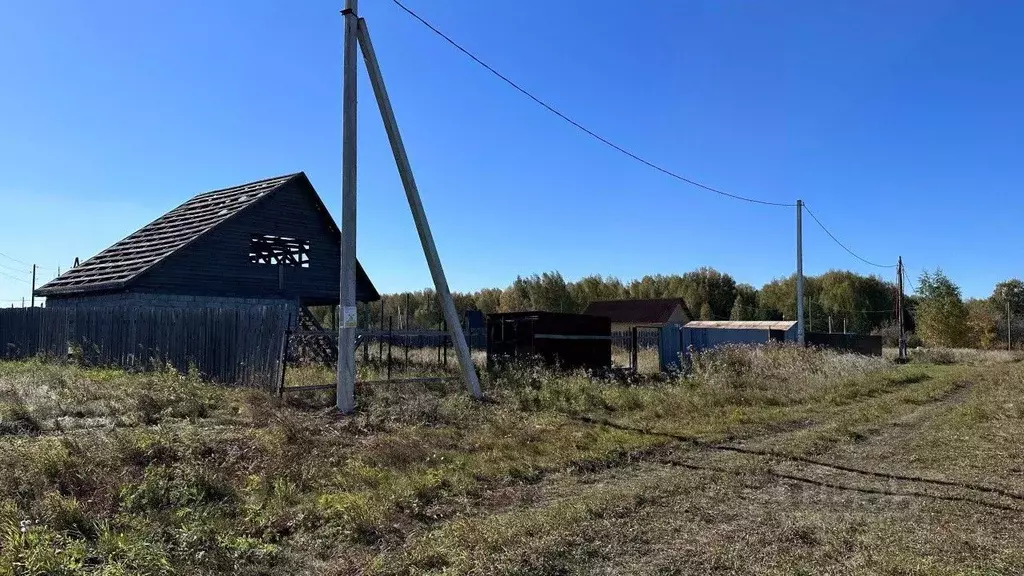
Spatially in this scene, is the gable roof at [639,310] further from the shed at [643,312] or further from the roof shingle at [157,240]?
the roof shingle at [157,240]

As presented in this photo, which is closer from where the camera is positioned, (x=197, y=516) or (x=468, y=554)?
(x=468, y=554)

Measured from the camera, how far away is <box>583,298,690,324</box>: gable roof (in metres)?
48.9

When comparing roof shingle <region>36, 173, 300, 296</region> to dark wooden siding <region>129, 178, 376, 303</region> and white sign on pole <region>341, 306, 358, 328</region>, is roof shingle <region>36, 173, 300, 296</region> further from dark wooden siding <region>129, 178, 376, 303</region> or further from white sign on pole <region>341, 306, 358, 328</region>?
white sign on pole <region>341, 306, 358, 328</region>

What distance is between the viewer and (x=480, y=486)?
6469mm

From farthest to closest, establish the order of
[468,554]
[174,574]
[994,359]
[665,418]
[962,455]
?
1. [994,359]
2. [665,418]
3. [962,455]
4. [468,554]
5. [174,574]

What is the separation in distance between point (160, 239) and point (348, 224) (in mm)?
12455

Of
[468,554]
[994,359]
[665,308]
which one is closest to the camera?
[468,554]

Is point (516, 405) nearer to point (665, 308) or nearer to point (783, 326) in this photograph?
point (783, 326)

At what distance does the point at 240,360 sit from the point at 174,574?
10.0 meters

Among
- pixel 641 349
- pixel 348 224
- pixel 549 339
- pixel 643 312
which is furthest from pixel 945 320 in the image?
pixel 348 224

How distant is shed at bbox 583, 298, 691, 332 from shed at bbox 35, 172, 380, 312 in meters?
28.1

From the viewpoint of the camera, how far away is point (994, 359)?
3272cm

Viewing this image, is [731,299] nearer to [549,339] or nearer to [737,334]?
[737,334]

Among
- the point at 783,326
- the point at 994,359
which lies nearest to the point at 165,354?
the point at 783,326
